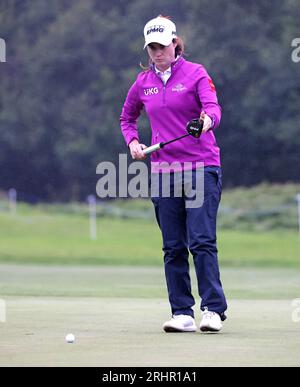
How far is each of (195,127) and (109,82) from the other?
53256 millimetres

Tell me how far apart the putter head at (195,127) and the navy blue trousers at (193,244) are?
39 centimetres

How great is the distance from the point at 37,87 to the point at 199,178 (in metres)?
56.2

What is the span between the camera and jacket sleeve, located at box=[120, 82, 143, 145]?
29.8 feet

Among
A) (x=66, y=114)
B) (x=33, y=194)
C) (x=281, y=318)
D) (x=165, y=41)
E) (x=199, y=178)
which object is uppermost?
(x=66, y=114)

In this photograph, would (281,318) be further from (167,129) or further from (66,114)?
(66,114)

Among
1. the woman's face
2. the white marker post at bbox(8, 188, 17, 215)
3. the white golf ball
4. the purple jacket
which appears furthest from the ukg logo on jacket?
the white marker post at bbox(8, 188, 17, 215)

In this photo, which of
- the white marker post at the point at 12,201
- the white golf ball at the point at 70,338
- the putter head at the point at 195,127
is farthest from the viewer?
the white marker post at the point at 12,201

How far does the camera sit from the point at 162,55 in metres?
8.63

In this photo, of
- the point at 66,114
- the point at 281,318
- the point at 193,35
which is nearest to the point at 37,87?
the point at 66,114

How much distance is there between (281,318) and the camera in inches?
373

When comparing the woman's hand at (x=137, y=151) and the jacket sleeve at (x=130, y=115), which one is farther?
the jacket sleeve at (x=130, y=115)

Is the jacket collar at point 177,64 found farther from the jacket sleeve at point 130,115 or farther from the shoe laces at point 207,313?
the shoe laces at point 207,313

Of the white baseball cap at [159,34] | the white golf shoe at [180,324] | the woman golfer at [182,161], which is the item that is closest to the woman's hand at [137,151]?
the woman golfer at [182,161]

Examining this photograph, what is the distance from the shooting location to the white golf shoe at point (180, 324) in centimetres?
846
